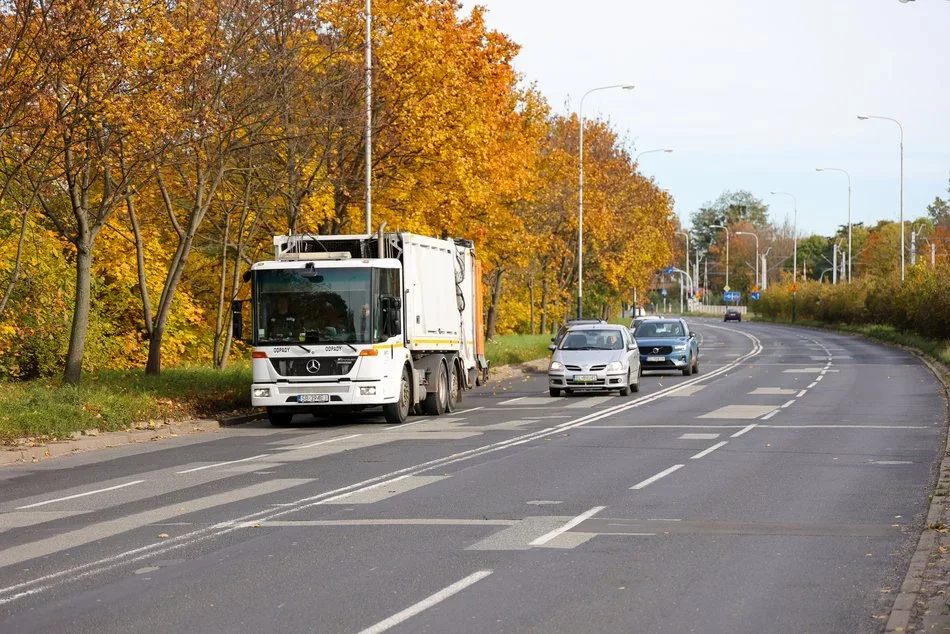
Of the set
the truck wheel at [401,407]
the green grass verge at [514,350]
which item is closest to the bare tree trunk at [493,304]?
the green grass verge at [514,350]

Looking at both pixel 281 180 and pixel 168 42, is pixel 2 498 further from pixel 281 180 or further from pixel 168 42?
pixel 281 180

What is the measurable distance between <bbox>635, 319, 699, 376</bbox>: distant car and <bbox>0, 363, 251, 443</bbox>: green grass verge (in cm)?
1609

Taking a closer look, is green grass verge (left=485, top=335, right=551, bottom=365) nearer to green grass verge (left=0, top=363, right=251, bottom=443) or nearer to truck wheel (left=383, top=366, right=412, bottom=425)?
green grass verge (left=0, top=363, right=251, bottom=443)

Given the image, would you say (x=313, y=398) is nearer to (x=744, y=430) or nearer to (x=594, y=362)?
(x=744, y=430)

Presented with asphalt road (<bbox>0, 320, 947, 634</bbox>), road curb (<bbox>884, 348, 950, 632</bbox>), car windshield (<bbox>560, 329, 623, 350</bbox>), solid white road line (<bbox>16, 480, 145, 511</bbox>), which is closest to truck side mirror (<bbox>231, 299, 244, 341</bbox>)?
asphalt road (<bbox>0, 320, 947, 634</bbox>)

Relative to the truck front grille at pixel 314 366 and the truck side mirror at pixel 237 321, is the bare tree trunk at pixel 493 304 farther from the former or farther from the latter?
the truck side mirror at pixel 237 321

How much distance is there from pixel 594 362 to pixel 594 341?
49.7 inches

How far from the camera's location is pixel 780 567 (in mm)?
9812

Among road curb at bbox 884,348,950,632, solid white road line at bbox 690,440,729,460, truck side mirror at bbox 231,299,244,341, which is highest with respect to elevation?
truck side mirror at bbox 231,299,244,341

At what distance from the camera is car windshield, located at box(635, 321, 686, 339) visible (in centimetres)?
4244

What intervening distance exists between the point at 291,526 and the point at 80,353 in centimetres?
1342

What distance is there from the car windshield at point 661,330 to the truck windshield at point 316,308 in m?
19.8

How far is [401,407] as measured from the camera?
81.6 feet

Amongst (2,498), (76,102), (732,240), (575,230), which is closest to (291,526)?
(2,498)
